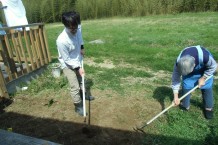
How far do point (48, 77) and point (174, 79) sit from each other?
3.50m

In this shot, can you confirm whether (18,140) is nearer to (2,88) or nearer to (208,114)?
(2,88)

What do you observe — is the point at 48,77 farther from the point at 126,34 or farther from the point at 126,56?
the point at 126,34

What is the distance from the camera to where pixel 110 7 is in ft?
61.4

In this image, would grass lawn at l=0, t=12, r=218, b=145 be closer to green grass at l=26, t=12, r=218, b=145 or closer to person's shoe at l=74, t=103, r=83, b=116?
green grass at l=26, t=12, r=218, b=145

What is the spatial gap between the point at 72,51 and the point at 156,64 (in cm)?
334

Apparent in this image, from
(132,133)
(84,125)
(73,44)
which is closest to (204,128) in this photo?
(132,133)

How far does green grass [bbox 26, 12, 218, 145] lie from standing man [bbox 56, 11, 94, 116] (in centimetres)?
124

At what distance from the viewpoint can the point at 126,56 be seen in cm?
812

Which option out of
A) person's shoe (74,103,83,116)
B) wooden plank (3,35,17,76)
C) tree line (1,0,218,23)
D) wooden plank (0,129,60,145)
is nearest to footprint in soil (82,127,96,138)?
person's shoe (74,103,83,116)

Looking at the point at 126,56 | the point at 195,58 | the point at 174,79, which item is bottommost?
the point at 126,56

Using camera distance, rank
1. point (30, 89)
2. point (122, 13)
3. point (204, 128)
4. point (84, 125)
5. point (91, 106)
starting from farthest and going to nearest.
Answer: point (122, 13)
point (30, 89)
point (91, 106)
point (84, 125)
point (204, 128)

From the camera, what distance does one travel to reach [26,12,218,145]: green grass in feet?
12.2

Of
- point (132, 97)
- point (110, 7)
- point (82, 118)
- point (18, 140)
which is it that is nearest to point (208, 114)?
point (132, 97)

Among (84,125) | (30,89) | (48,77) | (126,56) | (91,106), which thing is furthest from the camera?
(126,56)
